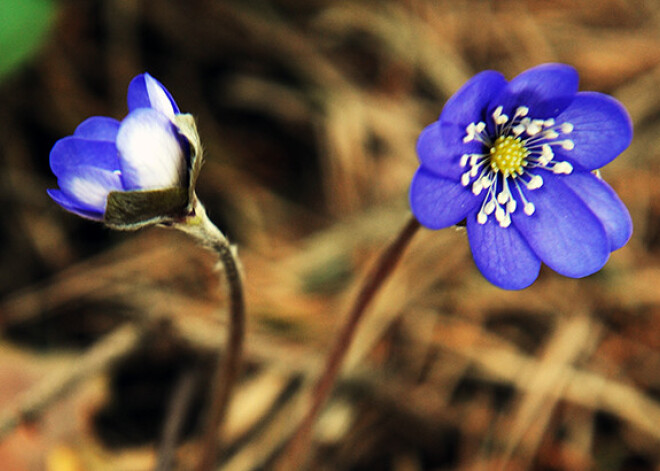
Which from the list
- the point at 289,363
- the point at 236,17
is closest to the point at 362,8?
the point at 236,17

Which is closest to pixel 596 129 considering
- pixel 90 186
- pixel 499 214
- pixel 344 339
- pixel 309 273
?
pixel 499 214

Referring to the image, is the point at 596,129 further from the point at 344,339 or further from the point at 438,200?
the point at 344,339

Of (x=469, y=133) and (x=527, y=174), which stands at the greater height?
(x=469, y=133)

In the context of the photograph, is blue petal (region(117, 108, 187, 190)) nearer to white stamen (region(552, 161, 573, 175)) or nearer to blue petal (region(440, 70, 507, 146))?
blue petal (region(440, 70, 507, 146))

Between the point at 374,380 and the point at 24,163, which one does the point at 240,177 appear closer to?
the point at 24,163

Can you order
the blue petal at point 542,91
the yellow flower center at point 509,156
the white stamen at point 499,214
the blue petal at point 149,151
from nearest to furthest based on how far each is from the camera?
1. the blue petal at point 149,151
2. the blue petal at point 542,91
3. the white stamen at point 499,214
4. the yellow flower center at point 509,156

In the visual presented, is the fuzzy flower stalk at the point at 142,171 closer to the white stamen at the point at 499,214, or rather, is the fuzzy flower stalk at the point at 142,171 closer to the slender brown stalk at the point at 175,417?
the white stamen at the point at 499,214

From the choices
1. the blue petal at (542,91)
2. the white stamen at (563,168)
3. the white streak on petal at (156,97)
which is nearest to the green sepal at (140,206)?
the white streak on petal at (156,97)
